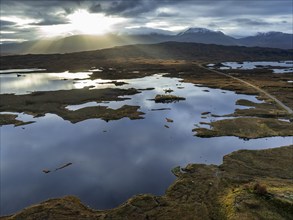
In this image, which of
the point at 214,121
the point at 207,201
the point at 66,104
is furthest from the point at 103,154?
the point at 66,104

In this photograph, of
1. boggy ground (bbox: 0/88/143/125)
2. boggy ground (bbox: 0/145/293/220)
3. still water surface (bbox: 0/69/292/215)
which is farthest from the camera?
boggy ground (bbox: 0/88/143/125)

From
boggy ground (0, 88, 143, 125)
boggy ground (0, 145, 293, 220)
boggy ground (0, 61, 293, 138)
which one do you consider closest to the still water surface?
boggy ground (0, 145, 293, 220)

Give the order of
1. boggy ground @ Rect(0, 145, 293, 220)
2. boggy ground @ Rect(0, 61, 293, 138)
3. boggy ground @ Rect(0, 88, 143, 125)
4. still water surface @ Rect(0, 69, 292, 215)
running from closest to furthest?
1. boggy ground @ Rect(0, 145, 293, 220)
2. still water surface @ Rect(0, 69, 292, 215)
3. boggy ground @ Rect(0, 61, 293, 138)
4. boggy ground @ Rect(0, 88, 143, 125)

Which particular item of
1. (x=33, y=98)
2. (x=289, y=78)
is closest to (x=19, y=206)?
(x=33, y=98)

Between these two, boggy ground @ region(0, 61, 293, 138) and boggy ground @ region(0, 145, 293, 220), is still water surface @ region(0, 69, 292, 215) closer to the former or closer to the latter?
boggy ground @ region(0, 145, 293, 220)

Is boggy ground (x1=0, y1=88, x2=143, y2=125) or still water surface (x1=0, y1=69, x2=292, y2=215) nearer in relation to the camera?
still water surface (x1=0, y1=69, x2=292, y2=215)

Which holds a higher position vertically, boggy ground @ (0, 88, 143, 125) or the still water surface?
boggy ground @ (0, 88, 143, 125)
